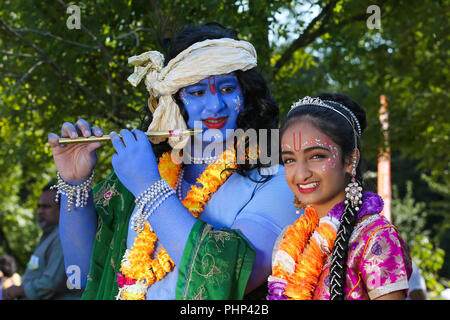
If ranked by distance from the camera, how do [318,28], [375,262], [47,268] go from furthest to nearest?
[47,268] → [318,28] → [375,262]

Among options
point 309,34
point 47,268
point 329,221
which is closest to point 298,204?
point 329,221

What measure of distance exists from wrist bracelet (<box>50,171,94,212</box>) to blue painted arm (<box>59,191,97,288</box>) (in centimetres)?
3

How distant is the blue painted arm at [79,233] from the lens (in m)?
2.81

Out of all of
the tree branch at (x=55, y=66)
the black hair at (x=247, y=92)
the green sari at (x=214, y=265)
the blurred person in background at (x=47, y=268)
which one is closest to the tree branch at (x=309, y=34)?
the tree branch at (x=55, y=66)

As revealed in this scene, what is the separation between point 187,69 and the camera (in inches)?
104

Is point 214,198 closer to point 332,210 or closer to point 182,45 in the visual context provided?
point 332,210

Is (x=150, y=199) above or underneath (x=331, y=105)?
underneath

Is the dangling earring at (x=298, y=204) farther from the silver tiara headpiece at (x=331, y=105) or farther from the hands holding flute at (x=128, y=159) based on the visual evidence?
the hands holding flute at (x=128, y=159)

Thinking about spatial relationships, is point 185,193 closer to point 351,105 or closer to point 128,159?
point 128,159

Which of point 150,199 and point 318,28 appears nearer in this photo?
point 150,199

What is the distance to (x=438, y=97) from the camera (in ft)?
20.5

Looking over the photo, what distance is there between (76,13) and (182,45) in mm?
1939

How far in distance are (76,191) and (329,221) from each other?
46.7 inches
